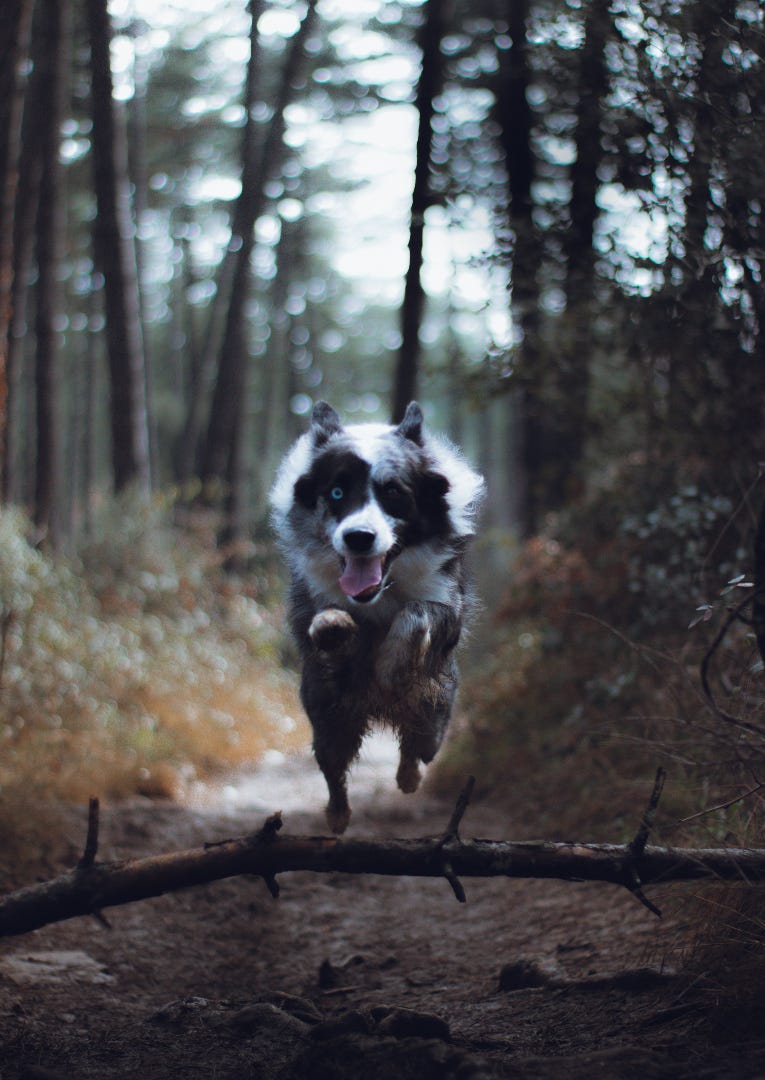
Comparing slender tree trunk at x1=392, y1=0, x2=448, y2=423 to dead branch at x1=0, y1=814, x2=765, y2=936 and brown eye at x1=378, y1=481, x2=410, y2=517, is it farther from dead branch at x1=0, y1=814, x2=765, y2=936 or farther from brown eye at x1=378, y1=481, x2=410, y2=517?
dead branch at x1=0, y1=814, x2=765, y2=936

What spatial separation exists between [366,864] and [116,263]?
10.9m

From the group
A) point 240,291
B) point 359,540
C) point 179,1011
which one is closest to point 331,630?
point 359,540

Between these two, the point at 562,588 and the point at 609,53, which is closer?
the point at 609,53

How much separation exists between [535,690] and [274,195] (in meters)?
20.4

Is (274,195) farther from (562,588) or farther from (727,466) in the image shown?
(727,466)

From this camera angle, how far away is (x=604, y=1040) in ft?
11.3

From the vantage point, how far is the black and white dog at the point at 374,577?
13.8 feet

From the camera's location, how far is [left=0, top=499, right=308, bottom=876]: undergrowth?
6.93 m

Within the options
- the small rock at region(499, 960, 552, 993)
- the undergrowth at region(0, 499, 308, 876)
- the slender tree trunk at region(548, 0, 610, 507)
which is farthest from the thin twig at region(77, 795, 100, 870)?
the slender tree trunk at region(548, 0, 610, 507)

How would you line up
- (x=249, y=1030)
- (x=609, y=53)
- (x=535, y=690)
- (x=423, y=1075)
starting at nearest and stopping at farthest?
1. (x=423, y=1075)
2. (x=249, y=1030)
3. (x=609, y=53)
4. (x=535, y=690)

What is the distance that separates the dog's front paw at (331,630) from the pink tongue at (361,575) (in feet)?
0.39

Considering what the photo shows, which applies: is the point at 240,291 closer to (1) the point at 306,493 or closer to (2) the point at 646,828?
(1) the point at 306,493

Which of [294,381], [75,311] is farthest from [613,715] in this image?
[294,381]

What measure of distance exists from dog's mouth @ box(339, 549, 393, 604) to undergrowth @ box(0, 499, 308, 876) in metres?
2.56
